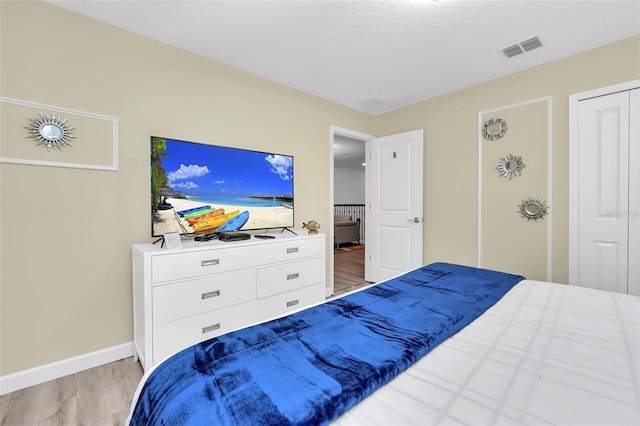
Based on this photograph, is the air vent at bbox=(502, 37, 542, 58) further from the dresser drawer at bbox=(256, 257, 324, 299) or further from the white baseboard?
the white baseboard

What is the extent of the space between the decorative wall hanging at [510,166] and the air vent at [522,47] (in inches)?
38.6

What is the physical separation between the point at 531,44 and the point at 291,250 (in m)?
2.76

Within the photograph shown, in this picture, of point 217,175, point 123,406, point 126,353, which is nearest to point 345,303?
point 123,406

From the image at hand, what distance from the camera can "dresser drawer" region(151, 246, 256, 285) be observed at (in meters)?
1.83

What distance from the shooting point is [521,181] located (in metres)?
2.83

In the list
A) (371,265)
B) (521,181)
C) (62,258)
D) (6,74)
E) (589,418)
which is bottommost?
(371,265)

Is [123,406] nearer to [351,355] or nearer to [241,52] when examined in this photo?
[351,355]

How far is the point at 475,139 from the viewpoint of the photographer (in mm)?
3139

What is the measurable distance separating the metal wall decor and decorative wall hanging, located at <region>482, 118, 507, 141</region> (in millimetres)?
3802

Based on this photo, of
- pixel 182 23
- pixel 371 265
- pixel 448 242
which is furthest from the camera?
pixel 371 265

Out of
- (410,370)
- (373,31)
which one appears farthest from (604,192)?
(410,370)

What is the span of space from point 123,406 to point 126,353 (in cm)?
63

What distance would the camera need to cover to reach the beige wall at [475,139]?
242 cm

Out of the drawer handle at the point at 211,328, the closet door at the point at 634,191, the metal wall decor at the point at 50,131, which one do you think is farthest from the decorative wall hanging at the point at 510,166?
the metal wall decor at the point at 50,131
